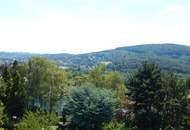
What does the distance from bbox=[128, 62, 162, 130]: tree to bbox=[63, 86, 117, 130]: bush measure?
3.81 meters

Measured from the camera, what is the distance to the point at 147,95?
58062mm

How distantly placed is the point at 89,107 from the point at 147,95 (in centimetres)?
834

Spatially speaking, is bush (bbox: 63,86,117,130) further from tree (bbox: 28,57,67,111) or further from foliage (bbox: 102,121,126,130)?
tree (bbox: 28,57,67,111)

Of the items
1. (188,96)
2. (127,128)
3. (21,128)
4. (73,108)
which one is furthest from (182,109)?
(21,128)

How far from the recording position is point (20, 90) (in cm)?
6384

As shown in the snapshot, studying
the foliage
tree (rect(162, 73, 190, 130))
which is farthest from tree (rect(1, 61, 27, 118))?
tree (rect(162, 73, 190, 130))

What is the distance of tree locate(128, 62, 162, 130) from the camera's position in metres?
57.2

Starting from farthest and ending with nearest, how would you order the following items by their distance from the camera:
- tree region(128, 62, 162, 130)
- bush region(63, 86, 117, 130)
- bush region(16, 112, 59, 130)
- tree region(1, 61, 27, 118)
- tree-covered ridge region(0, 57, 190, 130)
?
tree region(1, 61, 27, 118), bush region(63, 86, 117, 130), tree-covered ridge region(0, 57, 190, 130), tree region(128, 62, 162, 130), bush region(16, 112, 59, 130)

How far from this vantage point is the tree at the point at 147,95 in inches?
2251

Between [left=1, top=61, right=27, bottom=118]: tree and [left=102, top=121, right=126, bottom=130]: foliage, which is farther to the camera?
[left=1, top=61, right=27, bottom=118]: tree

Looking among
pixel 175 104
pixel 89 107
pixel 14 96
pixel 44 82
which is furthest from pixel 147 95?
pixel 44 82

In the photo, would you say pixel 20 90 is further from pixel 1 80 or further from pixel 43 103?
pixel 43 103

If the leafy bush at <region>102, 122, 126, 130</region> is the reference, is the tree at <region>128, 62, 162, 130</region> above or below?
above

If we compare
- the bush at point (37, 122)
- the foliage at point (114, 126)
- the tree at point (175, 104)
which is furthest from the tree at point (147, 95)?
the bush at point (37, 122)
